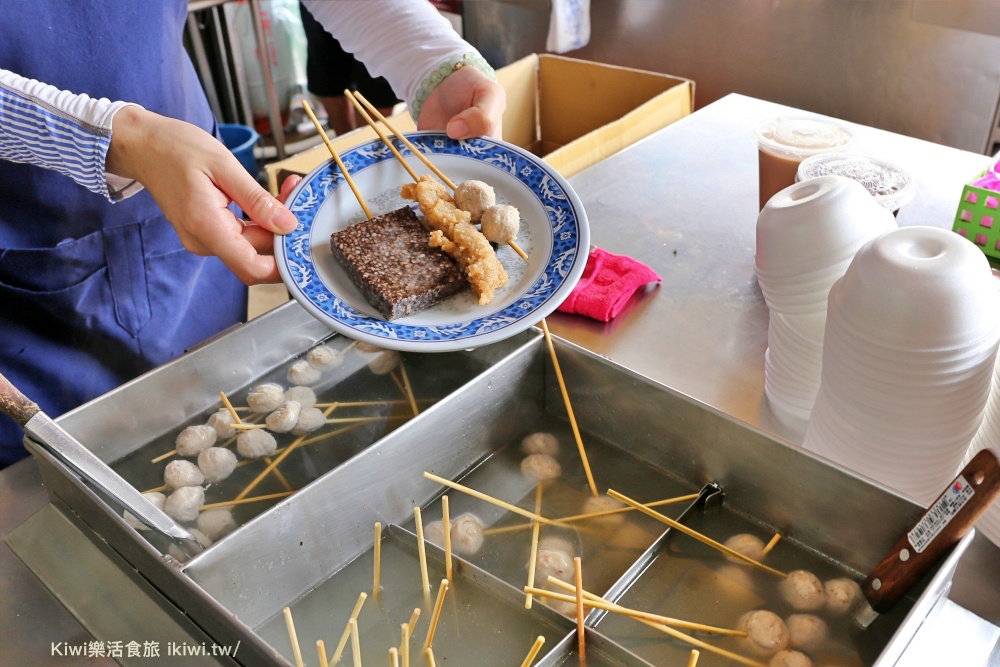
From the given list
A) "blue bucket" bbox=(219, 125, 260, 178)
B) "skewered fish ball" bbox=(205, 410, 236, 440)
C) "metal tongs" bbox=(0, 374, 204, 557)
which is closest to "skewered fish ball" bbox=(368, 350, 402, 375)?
"skewered fish ball" bbox=(205, 410, 236, 440)

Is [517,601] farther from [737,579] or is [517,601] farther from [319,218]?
[319,218]

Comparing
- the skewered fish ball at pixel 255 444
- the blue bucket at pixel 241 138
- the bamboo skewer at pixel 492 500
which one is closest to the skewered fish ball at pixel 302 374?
the skewered fish ball at pixel 255 444

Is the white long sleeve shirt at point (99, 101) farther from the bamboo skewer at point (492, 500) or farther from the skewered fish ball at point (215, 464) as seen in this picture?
the bamboo skewer at point (492, 500)

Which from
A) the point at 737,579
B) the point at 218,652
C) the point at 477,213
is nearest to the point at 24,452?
the point at 218,652

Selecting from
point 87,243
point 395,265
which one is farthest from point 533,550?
point 87,243

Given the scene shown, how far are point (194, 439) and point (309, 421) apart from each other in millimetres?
209

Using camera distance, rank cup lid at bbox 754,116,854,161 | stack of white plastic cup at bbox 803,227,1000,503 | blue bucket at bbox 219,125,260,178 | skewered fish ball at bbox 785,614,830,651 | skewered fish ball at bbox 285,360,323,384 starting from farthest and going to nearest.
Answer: blue bucket at bbox 219,125,260,178, cup lid at bbox 754,116,854,161, skewered fish ball at bbox 285,360,323,384, skewered fish ball at bbox 785,614,830,651, stack of white plastic cup at bbox 803,227,1000,503

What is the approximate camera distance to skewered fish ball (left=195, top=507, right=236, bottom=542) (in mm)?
1321

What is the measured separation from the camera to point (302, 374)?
1.62 metres

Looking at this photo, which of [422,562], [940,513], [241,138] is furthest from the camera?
[241,138]

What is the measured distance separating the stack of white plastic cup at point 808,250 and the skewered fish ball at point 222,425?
1.00 m

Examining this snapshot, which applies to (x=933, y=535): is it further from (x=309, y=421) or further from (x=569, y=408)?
(x=309, y=421)

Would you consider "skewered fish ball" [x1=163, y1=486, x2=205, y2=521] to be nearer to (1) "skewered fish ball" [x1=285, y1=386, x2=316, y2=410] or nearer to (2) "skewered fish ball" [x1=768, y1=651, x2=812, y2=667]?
(1) "skewered fish ball" [x1=285, y1=386, x2=316, y2=410]

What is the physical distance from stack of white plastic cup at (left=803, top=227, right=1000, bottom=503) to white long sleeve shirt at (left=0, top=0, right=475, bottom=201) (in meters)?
1.10
